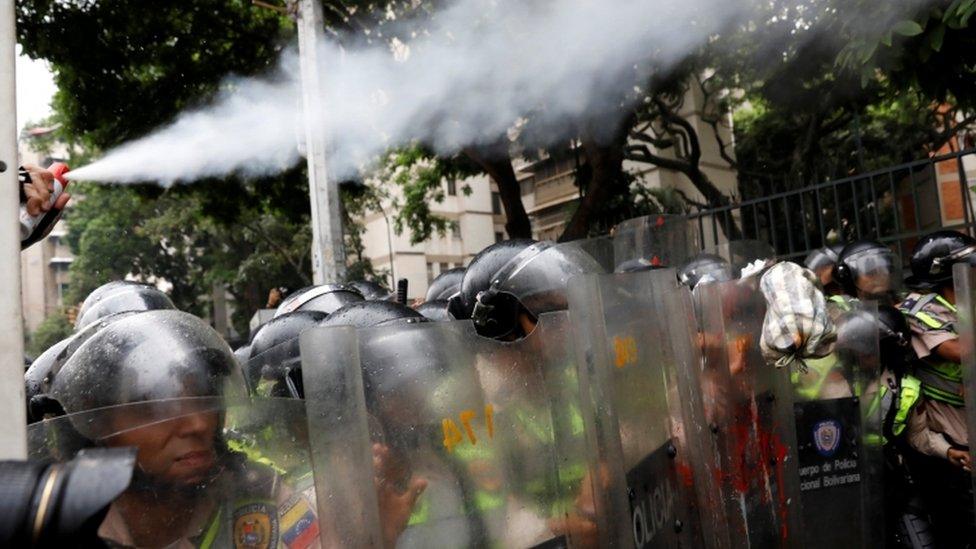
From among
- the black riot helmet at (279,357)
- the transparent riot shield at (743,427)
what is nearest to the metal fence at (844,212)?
the transparent riot shield at (743,427)

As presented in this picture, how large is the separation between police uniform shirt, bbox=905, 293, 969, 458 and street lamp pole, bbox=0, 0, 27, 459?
11.9 feet

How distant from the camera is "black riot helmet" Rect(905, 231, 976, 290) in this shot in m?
3.92

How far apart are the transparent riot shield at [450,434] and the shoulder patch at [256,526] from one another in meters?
0.11

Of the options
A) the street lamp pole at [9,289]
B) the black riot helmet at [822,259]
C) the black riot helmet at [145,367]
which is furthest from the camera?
the black riot helmet at [822,259]

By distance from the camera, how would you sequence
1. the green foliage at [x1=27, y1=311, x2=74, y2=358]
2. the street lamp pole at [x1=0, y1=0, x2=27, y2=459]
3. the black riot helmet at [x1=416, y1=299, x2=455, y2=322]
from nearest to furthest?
the street lamp pole at [x1=0, y1=0, x2=27, y2=459] → the black riot helmet at [x1=416, y1=299, x2=455, y2=322] → the green foliage at [x1=27, y1=311, x2=74, y2=358]

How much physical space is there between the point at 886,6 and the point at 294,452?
4.67m

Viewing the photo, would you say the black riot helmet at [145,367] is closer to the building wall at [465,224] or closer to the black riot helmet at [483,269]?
the black riot helmet at [483,269]

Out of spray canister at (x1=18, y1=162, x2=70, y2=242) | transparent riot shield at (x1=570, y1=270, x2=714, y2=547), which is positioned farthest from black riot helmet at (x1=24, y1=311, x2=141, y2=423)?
transparent riot shield at (x1=570, y1=270, x2=714, y2=547)

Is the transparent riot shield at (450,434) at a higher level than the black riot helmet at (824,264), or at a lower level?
lower

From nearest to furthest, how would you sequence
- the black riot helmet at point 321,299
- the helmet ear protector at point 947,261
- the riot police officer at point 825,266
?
the helmet ear protector at point 947,261 → the black riot helmet at point 321,299 → the riot police officer at point 825,266

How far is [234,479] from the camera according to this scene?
5.51 feet

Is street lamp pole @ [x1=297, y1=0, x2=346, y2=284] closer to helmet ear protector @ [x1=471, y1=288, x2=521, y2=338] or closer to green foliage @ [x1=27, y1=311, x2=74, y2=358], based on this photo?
helmet ear protector @ [x1=471, y1=288, x2=521, y2=338]

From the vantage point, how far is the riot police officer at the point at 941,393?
3.79 metres

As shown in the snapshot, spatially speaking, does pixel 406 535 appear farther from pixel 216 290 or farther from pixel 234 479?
pixel 216 290
